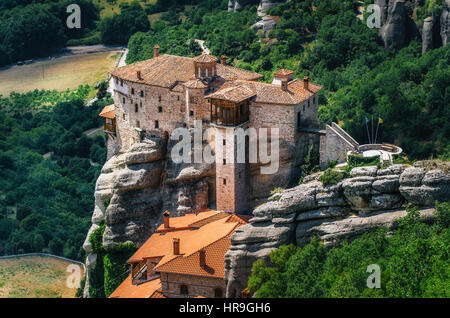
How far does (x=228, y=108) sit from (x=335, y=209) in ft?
39.4

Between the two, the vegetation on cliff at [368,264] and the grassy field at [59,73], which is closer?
the vegetation on cliff at [368,264]

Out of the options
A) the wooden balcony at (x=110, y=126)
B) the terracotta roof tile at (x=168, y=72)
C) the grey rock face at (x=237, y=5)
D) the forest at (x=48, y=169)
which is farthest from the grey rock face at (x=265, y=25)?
the terracotta roof tile at (x=168, y=72)

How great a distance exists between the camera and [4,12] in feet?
427

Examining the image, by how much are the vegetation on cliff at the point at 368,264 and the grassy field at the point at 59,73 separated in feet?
221

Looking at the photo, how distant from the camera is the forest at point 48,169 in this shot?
84.2 meters

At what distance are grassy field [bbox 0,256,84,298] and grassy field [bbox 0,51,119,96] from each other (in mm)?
37724

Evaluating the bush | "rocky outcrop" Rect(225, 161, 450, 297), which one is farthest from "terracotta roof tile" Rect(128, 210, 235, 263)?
the bush

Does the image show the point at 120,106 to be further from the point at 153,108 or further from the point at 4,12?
the point at 4,12

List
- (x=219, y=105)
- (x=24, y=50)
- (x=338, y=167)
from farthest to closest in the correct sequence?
(x=24, y=50)
(x=219, y=105)
(x=338, y=167)

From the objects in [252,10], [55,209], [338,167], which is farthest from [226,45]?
[338,167]

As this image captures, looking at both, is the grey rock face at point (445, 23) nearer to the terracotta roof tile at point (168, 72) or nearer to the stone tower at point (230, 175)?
the terracotta roof tile at point (168, 72)

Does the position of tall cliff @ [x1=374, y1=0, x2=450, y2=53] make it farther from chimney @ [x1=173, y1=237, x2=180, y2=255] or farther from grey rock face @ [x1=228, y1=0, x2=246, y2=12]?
chimney @ [x1=173, y1=237, x2=180, y2=255]

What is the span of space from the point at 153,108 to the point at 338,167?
15685 millimetres

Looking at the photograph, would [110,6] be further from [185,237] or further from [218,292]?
[218,292]
